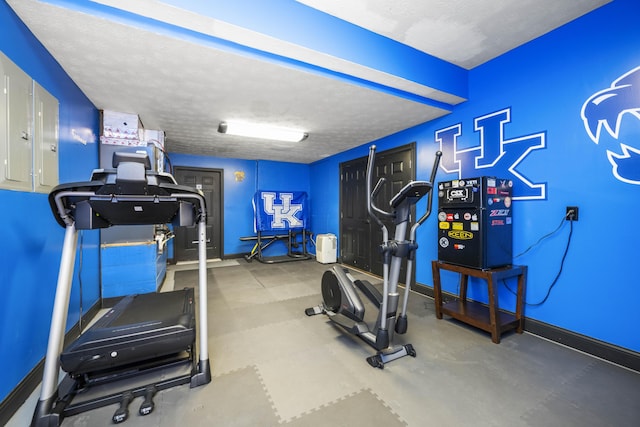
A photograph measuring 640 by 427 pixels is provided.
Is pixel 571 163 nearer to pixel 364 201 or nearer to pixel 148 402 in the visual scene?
pixel 364 201

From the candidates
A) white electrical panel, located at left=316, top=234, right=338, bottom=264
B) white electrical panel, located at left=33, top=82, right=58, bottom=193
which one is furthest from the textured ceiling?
white electrical panel, located at left=316, top=234, right=338, bottom=264

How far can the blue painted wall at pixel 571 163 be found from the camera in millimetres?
1914

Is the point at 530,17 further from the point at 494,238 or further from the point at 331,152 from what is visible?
the point at 331,152

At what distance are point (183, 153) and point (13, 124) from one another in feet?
14.2

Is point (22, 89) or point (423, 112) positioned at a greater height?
point (423, 112)

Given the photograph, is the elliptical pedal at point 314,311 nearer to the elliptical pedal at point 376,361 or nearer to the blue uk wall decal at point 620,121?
the elliptical pedal at point 376,361

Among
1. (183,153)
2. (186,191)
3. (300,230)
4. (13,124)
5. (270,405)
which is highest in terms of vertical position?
(183,153)

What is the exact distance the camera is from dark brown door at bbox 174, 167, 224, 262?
5.69 meters

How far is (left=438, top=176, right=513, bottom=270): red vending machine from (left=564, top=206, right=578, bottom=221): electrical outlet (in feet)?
1.47

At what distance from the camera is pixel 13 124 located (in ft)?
4.98

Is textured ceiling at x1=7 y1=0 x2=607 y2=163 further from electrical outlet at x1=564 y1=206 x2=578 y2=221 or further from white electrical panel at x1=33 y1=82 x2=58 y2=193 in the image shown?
electrical outlet at x1=564 y1=206 x2=578 y2=221

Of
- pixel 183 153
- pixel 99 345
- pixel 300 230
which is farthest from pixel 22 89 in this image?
pixel 300 230

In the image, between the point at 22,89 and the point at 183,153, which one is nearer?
the point at 22,89

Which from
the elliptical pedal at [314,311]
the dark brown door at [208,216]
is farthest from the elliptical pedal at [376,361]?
the dark brown door at [208,216]
